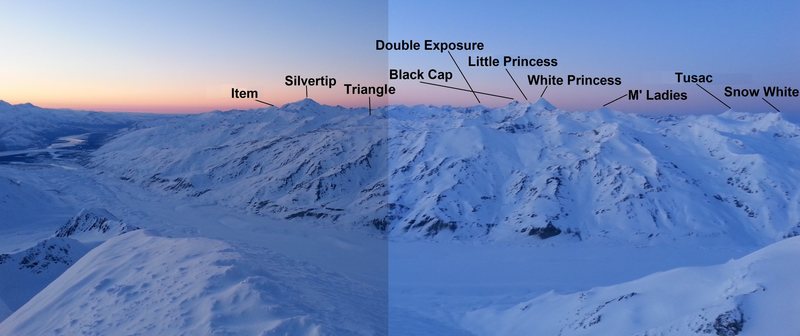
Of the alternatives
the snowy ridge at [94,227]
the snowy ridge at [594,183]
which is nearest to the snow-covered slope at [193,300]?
the snowy ridge at [94,227]

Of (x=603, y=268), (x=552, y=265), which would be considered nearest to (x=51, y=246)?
(x=552, y=265)

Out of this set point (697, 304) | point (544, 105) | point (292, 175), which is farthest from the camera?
point (544, 105)

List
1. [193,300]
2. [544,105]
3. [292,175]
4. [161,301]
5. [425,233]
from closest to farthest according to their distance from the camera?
[193,300], [161,301], [425,233], [292,175], [544,105]

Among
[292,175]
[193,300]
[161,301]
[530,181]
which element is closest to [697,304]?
[193,300]

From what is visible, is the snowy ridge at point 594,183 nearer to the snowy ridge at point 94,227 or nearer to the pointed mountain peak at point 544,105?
the pointed mountain peak at point 544,105

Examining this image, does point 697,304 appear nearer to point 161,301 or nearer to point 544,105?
point 161,301

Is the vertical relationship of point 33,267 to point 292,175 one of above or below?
above

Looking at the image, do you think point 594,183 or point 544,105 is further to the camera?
point 544,105

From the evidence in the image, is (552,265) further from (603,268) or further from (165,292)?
(165,292)
